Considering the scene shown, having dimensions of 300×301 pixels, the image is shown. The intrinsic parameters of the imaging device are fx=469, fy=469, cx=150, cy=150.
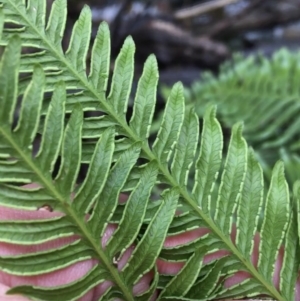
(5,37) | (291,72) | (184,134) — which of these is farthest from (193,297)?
(291,72)

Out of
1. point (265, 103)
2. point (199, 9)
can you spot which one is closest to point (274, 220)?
point (265, 103)

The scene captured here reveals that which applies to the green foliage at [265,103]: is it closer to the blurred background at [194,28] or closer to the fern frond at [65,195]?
the blurred background at [194,28]

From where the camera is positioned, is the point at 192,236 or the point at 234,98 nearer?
the point at 192,236

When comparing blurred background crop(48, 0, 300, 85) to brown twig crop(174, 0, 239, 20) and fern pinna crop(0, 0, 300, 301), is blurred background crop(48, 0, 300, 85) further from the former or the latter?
fern pinna crop(0, 0, 300, 301)

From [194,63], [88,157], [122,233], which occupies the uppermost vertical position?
[194,63]

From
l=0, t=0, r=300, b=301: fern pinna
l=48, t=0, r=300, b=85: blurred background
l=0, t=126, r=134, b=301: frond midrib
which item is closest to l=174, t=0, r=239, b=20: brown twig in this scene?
l=48, t=0, r=300, b=85: blurred background

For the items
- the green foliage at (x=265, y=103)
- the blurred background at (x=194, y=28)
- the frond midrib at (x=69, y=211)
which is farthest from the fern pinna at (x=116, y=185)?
the blurred background at (x=194, y=28)

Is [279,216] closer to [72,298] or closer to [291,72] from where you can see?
[72,298]
